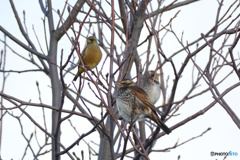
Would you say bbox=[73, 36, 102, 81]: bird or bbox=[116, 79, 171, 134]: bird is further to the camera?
bbox=[73, 36, 102, 81]: bird

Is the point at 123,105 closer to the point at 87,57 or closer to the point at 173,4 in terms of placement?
A: the point at 173,4

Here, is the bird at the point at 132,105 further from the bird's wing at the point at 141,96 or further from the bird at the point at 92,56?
the bird at the point at 92,56

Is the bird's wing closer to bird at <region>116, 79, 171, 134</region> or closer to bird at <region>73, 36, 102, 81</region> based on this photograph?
bird at <region>116, 79, 171, 134</region>

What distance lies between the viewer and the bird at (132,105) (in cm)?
359

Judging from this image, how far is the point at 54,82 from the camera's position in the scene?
12.8 feet

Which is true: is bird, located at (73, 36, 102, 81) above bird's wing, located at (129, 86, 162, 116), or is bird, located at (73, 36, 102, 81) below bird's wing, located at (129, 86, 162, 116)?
above

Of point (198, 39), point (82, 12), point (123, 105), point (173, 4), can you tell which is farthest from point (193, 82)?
point (82, 12)

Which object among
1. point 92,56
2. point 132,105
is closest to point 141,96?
point 132,105

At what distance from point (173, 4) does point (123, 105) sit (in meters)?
1.78

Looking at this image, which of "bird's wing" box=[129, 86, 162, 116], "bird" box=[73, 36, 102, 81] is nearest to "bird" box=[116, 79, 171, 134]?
"bird's wing" box=[129, 86, 162, 116]

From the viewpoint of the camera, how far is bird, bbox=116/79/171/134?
359cm

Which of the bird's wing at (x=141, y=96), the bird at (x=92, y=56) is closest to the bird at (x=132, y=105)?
the bird's wing at (x=141, y=96)

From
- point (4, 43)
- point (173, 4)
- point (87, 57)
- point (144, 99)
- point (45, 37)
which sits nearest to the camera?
point (144, 99)

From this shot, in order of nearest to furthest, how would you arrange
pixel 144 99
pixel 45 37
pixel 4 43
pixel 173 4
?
pixel 144 99, pixel 45 37, pixel 4 43, pixel 173 4
